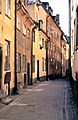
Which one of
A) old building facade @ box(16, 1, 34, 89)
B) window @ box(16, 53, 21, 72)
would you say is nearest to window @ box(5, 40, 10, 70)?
old building facade @ box(16, 1, 34, 89)

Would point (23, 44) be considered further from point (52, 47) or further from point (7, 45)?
point (52, 47)

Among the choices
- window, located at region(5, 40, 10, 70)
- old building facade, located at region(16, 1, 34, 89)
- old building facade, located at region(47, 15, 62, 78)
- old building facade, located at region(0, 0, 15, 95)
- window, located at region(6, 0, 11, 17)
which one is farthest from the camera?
old building facade, located at region(47, 15, 62, 78)

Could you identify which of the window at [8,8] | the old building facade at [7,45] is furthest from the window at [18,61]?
the window at [8,8]

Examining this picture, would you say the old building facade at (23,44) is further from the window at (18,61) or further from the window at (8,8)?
the window at (8,8)

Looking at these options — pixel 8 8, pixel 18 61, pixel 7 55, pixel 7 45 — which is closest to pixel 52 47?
pixel 18 61

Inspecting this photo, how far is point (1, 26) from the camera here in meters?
17.2

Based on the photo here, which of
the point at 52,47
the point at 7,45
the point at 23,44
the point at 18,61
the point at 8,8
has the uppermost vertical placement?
the point at 52,47

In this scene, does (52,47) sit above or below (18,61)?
above

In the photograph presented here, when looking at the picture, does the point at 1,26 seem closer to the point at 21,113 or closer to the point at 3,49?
the point at 3,49

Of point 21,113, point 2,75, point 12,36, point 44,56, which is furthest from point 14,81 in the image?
point 44,56

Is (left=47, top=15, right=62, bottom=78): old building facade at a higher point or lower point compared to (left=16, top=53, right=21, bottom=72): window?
higher

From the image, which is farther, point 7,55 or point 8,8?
point 8,8

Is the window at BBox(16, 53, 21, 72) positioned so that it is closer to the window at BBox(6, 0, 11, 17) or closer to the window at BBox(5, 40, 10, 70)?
the window at BBox(5, 40, 10, 70)

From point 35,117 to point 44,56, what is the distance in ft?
103
